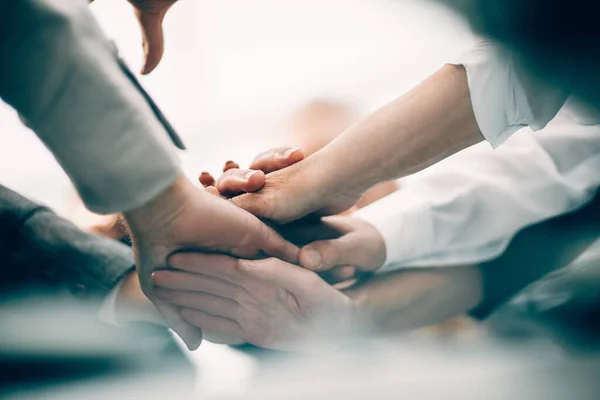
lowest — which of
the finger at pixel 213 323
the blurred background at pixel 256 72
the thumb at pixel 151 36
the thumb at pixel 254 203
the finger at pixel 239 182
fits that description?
the finger at pixel 213 323

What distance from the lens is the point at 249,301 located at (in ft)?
1.52

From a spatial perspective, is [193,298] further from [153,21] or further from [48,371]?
[153,21]

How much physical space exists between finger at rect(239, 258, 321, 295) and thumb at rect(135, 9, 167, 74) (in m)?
0.19

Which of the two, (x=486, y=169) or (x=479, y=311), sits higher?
(x=486, y=169)

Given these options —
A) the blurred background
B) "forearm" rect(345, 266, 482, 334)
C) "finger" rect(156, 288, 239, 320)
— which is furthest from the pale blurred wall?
"forearm" rect(345, 266, 482, 334)

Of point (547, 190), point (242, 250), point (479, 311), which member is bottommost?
point (479, 311)

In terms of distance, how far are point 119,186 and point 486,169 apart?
461 mm

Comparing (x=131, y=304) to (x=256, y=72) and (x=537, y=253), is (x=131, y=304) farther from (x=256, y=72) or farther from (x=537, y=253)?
(x=537, y=253)

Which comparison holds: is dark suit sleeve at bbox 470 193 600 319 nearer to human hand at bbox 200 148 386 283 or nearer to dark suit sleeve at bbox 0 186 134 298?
human hand at bbox 200 148 386 283

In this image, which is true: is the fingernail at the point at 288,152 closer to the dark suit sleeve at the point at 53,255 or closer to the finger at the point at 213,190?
the finger at the point at 213,190

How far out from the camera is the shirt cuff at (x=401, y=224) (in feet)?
1.94

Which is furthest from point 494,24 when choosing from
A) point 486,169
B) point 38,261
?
point 38,261

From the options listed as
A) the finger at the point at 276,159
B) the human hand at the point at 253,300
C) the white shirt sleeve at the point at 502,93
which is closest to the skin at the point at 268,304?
the human hand at the point at 253,300

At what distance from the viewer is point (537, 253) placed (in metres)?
0.58
